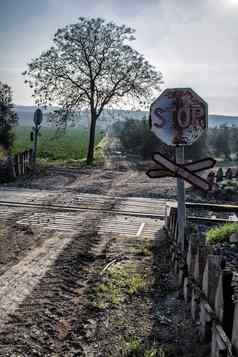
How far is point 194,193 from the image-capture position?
39.7ft

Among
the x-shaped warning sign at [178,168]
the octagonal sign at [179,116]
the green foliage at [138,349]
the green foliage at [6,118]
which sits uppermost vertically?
the green foliage at [6,118]

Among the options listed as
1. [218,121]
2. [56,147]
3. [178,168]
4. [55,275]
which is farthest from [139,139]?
[218,121]

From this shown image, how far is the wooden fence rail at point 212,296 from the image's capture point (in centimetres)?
253

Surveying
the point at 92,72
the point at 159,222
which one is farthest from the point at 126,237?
the point at 92,72

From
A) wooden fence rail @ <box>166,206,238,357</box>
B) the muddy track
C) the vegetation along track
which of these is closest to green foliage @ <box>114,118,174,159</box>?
the vegetation along track

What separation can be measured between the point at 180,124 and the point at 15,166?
34.8 ft

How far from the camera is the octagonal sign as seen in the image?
12.6 feet

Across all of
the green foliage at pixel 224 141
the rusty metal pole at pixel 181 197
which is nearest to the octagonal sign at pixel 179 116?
the rusty metal pole at pixel 181 197

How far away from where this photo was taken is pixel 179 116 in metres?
3.85

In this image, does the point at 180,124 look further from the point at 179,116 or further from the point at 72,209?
the point at 72,209

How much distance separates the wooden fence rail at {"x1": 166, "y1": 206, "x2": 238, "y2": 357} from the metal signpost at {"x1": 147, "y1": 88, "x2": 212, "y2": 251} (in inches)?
28.6

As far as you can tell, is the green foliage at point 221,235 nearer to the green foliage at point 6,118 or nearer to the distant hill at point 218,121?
the distant hill at point 218,121

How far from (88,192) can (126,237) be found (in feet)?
16.2

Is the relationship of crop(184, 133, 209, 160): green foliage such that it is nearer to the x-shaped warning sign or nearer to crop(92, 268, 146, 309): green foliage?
crop(92, 268, 146, 309): green foliage
